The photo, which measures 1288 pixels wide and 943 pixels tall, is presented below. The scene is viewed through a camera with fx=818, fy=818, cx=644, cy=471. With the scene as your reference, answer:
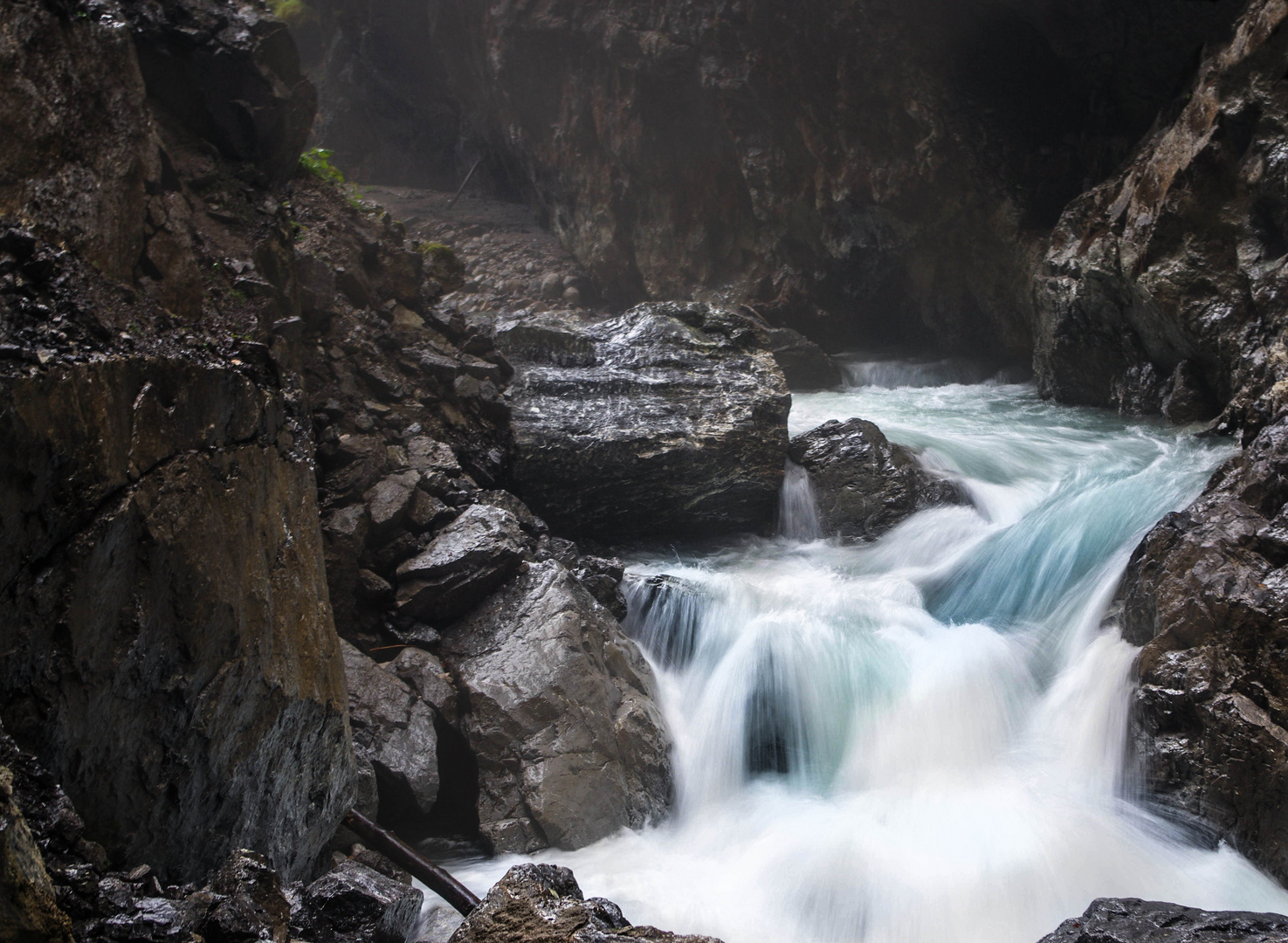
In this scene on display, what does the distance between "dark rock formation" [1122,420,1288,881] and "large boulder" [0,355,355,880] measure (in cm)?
435

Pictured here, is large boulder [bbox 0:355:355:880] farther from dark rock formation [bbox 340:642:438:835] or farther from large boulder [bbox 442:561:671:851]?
large boulder [bbox 442:561:671:851]

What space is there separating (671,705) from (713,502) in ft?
8.26

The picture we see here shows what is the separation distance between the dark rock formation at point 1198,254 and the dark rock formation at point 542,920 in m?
6.49

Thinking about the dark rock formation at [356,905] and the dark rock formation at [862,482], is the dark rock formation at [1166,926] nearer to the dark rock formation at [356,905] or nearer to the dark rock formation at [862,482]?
the dark rock formation at [356,905]

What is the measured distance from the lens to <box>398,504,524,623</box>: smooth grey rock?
17.3 ft

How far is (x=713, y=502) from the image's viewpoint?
790cm

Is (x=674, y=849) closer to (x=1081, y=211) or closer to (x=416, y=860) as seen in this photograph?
(x=416, y=860)

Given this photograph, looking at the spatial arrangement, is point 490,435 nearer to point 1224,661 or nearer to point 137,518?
point 137,518

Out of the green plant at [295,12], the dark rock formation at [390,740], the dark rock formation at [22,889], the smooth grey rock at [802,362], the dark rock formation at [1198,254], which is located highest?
the green plant at [295,12]

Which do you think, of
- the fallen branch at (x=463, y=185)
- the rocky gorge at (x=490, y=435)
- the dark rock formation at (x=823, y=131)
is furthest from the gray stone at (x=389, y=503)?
the fallen branch at (x=463, y=185)

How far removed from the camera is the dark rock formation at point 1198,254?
762cm

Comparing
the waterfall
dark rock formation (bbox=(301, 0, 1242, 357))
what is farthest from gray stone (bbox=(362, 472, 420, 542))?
dark rock formation (bbox=(301, 0, 1242, 357))

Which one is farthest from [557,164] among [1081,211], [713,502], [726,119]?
[713,502]

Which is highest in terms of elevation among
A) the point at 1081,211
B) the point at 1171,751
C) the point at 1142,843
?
the point at 1081,211
